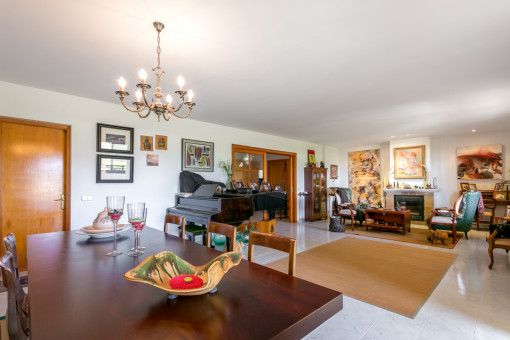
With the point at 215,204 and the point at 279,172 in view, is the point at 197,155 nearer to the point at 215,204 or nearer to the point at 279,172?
the point at 215,204

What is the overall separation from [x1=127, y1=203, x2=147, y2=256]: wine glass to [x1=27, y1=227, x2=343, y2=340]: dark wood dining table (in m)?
0.20

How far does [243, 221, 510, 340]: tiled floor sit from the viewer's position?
2.06 meters

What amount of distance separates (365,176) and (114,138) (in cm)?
787

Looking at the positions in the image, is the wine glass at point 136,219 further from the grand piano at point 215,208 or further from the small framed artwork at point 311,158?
the small framed artwork at point 311,158

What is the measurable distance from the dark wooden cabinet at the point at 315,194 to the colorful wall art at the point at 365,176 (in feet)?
4.62

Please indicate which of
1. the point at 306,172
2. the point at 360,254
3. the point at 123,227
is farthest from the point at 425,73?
the point at 306,172

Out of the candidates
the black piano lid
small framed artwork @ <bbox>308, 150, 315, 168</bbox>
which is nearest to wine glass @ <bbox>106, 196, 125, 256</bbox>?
the black piano lid

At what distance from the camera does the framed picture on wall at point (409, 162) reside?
24.3ft

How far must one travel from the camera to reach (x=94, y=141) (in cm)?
377

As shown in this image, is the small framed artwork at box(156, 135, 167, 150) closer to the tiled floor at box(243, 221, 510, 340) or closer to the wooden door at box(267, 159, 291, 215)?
the tiled floor at box(243, 221, 510, 340)

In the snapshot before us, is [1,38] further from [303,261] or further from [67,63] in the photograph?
[303,261]

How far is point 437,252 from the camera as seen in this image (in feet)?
14.1

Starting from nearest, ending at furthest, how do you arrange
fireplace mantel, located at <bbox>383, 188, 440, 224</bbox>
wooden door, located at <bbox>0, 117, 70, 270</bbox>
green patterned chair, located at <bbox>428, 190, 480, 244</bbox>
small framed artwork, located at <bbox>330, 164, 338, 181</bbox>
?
1. wooden door, located at <bbox>0, 117, 70, 270</bbox>
2. green patterned chair, located at <bbox>428, 190, 480, 244</bbox>
3. fireplace mantel, located at <bbox>383, 188, 440, 224</bbox>
4. small framed artwork, located at <bbox>330, 164, 338, 181</bbox>

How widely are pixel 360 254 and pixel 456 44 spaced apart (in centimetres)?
321
